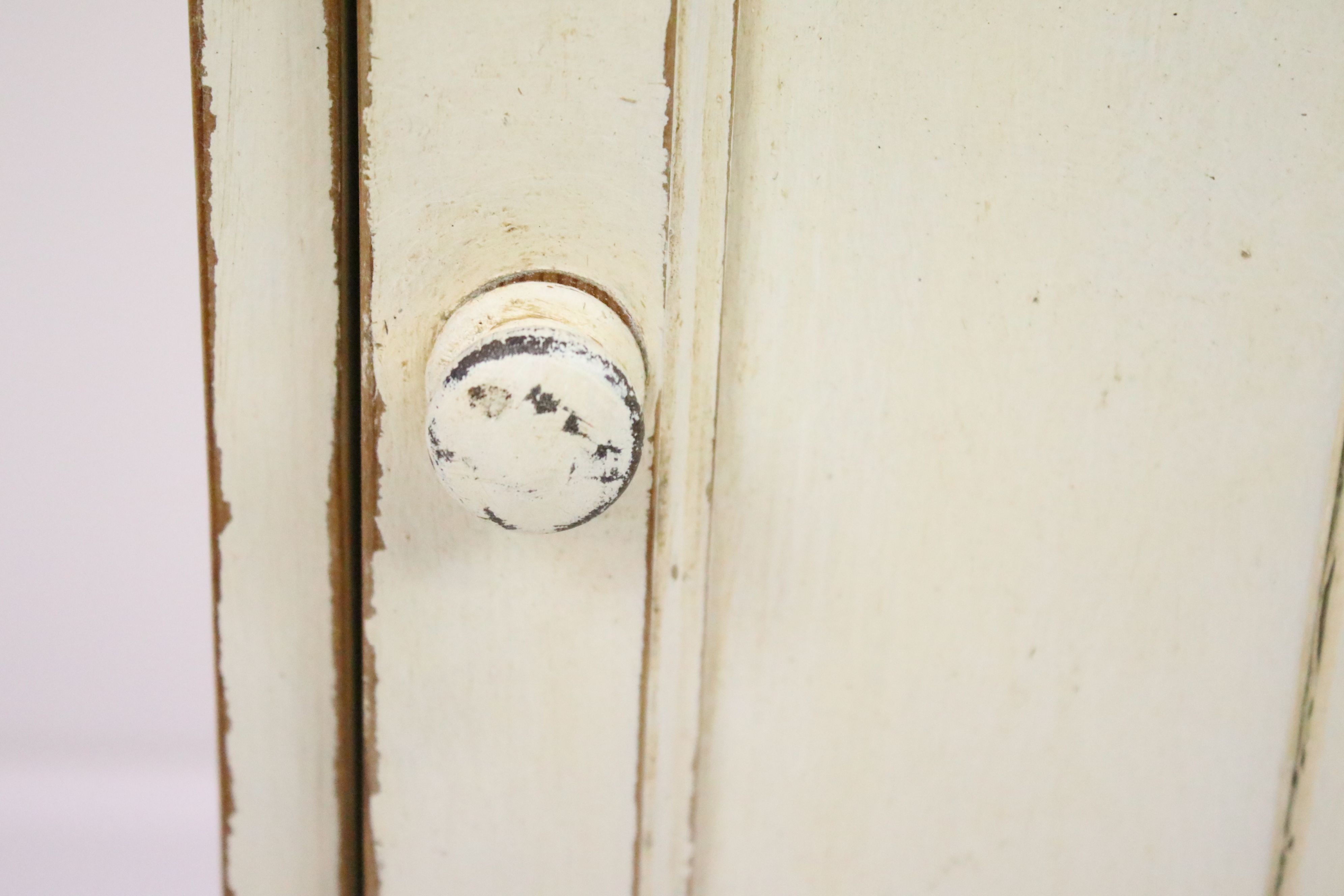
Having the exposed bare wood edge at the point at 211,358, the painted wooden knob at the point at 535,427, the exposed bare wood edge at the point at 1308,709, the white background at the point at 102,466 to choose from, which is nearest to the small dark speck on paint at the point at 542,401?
the painted wooden knob at the point at 535,427

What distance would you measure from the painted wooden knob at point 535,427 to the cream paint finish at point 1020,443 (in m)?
0.08

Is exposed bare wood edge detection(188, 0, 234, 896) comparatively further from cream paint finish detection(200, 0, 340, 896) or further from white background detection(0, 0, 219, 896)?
white background detection(0, 0, 219, 896)

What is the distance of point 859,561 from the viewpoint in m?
0.32

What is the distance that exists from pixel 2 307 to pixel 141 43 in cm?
21

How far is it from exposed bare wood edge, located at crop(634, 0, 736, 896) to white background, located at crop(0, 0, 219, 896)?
0.45 m

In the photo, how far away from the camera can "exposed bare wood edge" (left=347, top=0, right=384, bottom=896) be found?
0.85ft

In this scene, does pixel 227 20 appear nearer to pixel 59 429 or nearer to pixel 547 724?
pixel 547 724

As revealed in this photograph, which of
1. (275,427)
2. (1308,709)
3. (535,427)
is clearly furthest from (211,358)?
(1308,709)

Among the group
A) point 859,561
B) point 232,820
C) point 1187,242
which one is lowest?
point 232,820

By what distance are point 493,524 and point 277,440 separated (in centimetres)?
7

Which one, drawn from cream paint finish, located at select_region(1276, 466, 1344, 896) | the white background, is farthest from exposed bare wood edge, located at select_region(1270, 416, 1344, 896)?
the white background

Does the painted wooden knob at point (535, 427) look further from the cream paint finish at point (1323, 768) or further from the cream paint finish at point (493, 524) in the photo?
the cream paint finish at point (1323, 768)

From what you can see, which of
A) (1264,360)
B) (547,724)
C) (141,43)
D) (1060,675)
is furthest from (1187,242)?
(141,43)

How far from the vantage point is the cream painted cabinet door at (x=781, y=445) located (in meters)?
0.26
